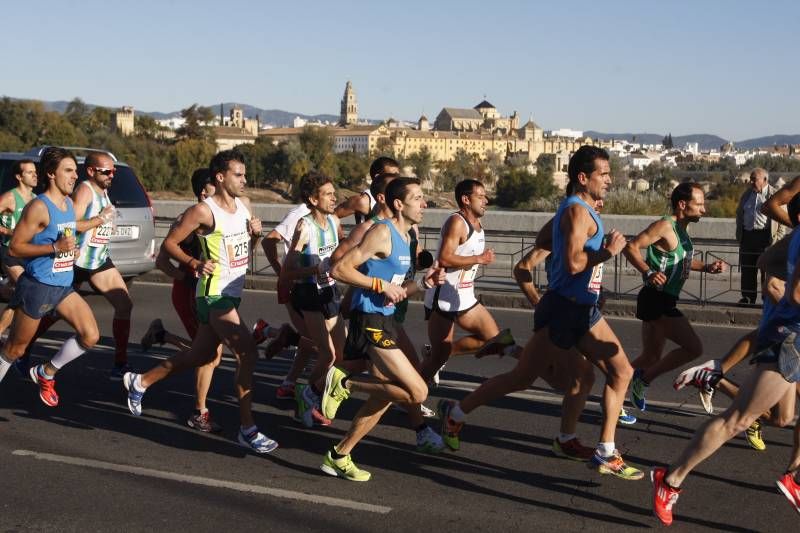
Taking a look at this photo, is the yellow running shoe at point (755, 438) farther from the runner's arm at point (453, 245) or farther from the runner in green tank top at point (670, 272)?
the runner's arm at point (453, 245)

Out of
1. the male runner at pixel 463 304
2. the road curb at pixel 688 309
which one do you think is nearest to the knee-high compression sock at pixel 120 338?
the male runner at pixel 463 304

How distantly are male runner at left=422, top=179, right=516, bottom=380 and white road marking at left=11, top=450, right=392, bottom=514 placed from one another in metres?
2.01

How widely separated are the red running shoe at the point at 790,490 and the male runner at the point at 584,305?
3.16ft

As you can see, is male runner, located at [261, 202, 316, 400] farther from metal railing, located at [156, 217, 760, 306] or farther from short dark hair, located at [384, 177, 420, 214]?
metal railing, located at [156, 217, 760, 306]

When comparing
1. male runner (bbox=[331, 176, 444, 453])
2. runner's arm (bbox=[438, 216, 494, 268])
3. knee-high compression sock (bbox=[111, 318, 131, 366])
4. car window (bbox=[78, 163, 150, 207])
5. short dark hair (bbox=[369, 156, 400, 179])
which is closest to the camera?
male runner (bbox=[331, 176, 444, 453])

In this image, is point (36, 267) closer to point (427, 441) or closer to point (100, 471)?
point (100, 471)

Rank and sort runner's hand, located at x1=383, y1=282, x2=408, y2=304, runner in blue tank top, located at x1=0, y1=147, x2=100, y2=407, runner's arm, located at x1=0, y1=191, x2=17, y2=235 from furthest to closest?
runner's arm, located at x1=0, y1=191, x2=17, y2=235, runner in blue tank top, located at x1=0, y1=147, x2=100, y2=407, runner's hand, located at x1=383, y1=282, x2=408, y2=304

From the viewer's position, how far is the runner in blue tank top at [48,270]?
724cm

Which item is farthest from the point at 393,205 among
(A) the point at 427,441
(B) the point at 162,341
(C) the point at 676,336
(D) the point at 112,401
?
(B) the point at 162,341

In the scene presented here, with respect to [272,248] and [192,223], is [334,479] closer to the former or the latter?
[192,223]

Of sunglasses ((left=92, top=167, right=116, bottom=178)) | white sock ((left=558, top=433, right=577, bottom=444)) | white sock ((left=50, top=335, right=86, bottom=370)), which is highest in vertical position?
sunglasses ((left=92, top=167, right=116, bottom=178))

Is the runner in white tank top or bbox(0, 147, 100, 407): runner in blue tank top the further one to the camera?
the runner in white tank top

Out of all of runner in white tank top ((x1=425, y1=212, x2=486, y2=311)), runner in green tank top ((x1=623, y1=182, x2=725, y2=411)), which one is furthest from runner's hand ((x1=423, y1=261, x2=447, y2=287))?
runner in green tank top ((x1=623, y1=182, x2=725, y2=411))

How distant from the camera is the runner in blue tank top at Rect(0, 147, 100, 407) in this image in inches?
285
